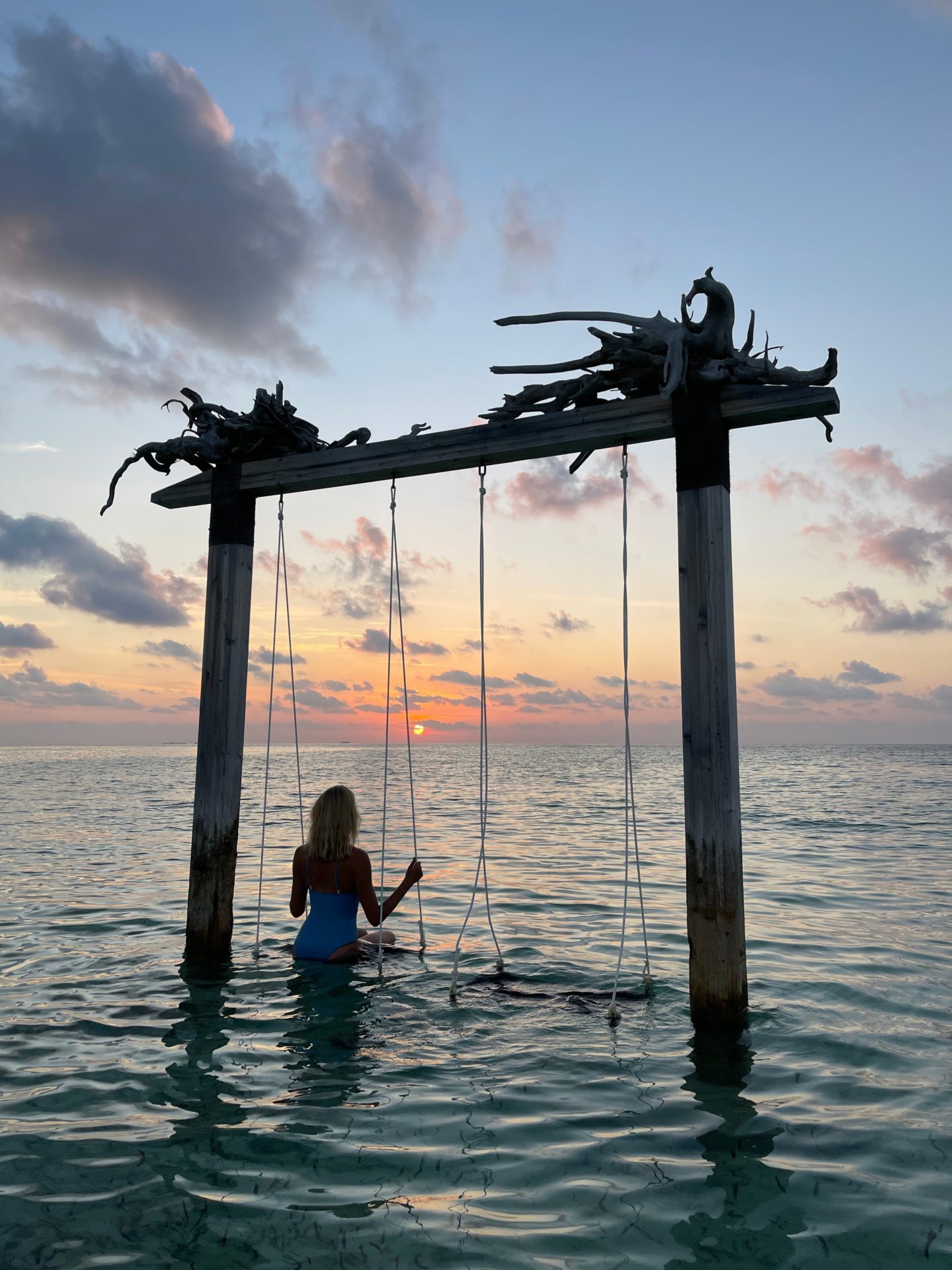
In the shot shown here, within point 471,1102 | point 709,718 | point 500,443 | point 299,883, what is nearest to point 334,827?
point 299,883

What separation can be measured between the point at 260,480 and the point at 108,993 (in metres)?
4.22

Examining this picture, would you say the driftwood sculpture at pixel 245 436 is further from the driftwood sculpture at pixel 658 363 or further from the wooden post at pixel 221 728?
the driftwood sculpture at pixel 658 363

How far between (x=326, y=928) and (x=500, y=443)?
162 inches

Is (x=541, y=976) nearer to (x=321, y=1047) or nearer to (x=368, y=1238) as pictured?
(x=321, y=1047)

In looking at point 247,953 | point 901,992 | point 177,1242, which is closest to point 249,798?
point 247,953

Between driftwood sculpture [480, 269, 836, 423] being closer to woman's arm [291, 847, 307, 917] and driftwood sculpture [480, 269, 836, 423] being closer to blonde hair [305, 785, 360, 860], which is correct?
blonde hair [305, 785, 360, 860]

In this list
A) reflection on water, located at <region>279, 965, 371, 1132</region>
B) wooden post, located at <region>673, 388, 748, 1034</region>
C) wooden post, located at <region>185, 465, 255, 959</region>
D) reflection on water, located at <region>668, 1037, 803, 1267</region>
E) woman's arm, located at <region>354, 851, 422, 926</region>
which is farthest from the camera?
wooden post, located at <region>185, 465, 255, 959</region>

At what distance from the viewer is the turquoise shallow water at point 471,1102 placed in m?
3.43

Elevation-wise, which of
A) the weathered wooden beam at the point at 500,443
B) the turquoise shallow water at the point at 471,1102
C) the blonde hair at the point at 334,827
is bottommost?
the turquoise shallow water at the point at 471,1102

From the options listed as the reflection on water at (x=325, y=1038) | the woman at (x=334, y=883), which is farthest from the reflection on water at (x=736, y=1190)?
the woman at (x=334, y=883)

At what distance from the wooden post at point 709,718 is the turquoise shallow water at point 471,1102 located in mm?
500

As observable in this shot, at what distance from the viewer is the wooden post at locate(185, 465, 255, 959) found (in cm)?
693

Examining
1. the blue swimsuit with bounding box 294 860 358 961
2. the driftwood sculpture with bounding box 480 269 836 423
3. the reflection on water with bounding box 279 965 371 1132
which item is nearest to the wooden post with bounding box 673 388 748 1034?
the driftwood sculpture with bounding box 480 269 836 423

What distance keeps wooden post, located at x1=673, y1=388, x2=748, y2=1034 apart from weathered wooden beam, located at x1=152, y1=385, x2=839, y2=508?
0.76 feet
